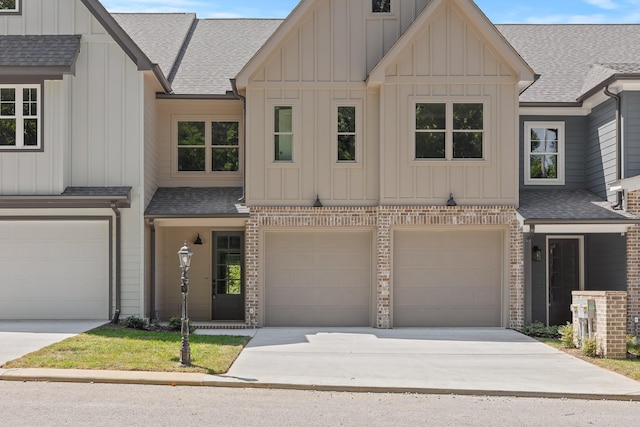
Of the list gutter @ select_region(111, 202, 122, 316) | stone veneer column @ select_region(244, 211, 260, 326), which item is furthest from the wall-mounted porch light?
gutter @ select_region(111, 202, 122, 316)

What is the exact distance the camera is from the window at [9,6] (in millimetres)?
18719

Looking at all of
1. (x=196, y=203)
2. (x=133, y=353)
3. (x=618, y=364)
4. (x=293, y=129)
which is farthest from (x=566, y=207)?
(x=133, y=353)

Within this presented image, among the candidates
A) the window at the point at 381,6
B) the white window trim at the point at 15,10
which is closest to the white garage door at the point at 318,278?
the window at the point at 381,6

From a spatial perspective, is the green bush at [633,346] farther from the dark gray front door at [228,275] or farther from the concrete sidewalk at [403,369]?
the dark gray front door at [228,275]

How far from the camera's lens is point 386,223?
736 inches

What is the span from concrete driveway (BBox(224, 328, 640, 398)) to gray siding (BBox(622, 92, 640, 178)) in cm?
471

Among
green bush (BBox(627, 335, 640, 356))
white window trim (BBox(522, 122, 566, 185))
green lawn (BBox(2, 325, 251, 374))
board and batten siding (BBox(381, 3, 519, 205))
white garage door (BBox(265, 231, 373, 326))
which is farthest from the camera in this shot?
white window trim (BBox(522, 122, 566, 185))

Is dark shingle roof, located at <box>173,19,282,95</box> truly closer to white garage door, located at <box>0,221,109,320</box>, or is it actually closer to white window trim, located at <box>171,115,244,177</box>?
white window trim, located at <box>171,115,244,177</box>

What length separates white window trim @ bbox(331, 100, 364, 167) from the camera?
18.9 metres

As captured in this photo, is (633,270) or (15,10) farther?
(15,10)

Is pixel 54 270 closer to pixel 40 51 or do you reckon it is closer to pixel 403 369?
pixel 40 51

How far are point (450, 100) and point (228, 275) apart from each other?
720 cm

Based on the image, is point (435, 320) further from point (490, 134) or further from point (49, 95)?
point (49, 95)

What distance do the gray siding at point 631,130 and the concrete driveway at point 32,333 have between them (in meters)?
12.5
